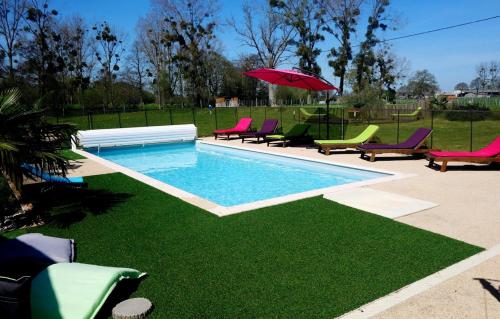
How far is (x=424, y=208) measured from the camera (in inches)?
226

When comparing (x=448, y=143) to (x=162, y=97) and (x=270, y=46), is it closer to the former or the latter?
(x=270, y=46)

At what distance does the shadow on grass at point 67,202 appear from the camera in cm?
570

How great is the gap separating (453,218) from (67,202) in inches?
240

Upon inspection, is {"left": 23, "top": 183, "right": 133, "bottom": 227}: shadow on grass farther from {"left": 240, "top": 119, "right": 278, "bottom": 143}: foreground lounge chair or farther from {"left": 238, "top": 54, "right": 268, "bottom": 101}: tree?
{"left": 238, "top": 54, "right": 268, "bottom": 101}: tree

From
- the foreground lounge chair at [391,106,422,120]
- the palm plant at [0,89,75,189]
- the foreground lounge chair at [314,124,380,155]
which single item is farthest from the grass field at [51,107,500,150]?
the palm plant at [0,89,75,189]

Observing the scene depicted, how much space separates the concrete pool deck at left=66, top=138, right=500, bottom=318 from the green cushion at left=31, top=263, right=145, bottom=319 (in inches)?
80.0

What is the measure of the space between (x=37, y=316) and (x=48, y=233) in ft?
8.02

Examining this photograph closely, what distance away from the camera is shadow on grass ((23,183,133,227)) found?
5.70 meters

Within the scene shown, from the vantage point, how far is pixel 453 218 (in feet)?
17.4

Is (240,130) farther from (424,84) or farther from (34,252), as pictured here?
(424,84)

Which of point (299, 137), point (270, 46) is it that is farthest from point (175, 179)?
point (270, 46)

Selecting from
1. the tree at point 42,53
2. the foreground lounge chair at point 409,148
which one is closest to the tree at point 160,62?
the tree at point 42,53

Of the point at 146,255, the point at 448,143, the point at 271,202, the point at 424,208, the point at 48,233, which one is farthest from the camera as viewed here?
the point at 448,143

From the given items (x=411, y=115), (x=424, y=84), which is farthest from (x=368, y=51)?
(x=424, y=84)
